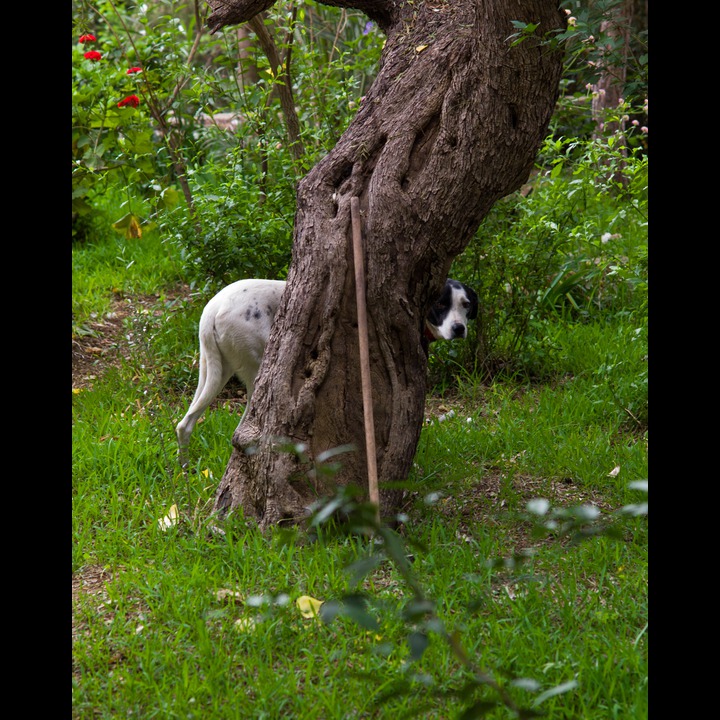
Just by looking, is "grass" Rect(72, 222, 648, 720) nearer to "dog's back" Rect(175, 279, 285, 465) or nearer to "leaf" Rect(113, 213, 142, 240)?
"dog's back" Rect(175, 279, 285, 465)

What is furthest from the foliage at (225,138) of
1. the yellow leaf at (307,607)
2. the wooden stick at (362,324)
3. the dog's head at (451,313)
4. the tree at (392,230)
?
the yellow leaf at (307,607)

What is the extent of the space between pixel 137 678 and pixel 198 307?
157 inches

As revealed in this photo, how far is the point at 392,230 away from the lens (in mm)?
4172

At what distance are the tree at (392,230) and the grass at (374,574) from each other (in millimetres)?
330

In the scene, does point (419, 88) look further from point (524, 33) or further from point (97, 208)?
point (97, 208)

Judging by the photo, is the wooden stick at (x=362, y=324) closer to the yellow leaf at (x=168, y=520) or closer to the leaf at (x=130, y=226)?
the yellow leaf at (x=168, y=520)

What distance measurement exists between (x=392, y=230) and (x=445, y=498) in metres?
1.39

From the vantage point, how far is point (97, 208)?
9367 millimetres

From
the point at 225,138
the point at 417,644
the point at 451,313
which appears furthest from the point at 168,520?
the point at 225,138

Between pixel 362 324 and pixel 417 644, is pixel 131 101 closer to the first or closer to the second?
pixel 362 324

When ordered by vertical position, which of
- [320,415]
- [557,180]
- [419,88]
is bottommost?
[320,415]

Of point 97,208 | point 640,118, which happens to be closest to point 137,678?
point 97,208

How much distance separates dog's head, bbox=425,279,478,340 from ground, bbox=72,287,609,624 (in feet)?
1.82

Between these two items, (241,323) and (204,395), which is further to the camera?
(204,395)
